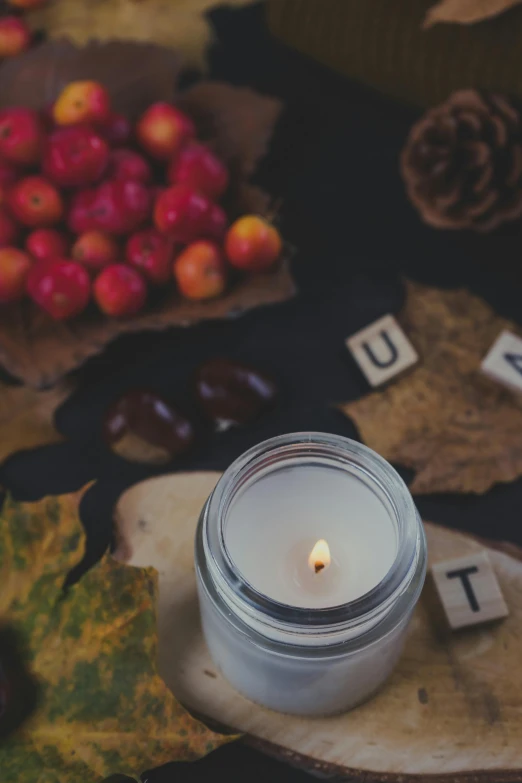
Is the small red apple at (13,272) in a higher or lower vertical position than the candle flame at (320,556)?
lower

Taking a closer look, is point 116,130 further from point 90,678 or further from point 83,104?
point 90,678

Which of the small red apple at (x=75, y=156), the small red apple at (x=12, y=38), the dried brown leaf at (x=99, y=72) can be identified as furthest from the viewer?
the small red apple at (x=12, y=38)

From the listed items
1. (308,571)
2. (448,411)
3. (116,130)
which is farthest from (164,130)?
(308,571)

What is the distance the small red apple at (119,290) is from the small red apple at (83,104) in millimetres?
198

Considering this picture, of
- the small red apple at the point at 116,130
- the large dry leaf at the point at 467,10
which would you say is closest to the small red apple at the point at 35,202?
the small red apple at the point at 116,130

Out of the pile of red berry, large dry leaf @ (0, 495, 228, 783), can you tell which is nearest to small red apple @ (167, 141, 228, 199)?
the pile of red berry

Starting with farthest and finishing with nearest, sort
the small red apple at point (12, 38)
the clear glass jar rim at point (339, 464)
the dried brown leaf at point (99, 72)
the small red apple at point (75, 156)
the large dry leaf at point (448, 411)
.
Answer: the small red apple at point (12, 38) < the dried brown leaf at point (99, 72) < the small red apple at point (75, 156) < the large dry leaf at point (448, 411) < the clear glass jar rim at point (339, 464)

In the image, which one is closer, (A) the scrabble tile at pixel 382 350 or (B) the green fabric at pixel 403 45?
(A) the scrabble tile at pixel 382 350

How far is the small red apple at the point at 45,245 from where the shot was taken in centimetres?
97

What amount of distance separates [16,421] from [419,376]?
0.44m

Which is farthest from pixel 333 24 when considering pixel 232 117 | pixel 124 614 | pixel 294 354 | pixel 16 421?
pixel 124 614

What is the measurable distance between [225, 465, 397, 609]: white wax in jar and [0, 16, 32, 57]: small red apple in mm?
826

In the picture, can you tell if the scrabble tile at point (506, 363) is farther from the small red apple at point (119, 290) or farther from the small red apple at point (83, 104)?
the small red apple at point (83, 104)

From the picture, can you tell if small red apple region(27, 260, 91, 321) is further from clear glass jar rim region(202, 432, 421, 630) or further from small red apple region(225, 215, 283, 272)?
clear glass jar rim region(202, 432, 421, 630)
